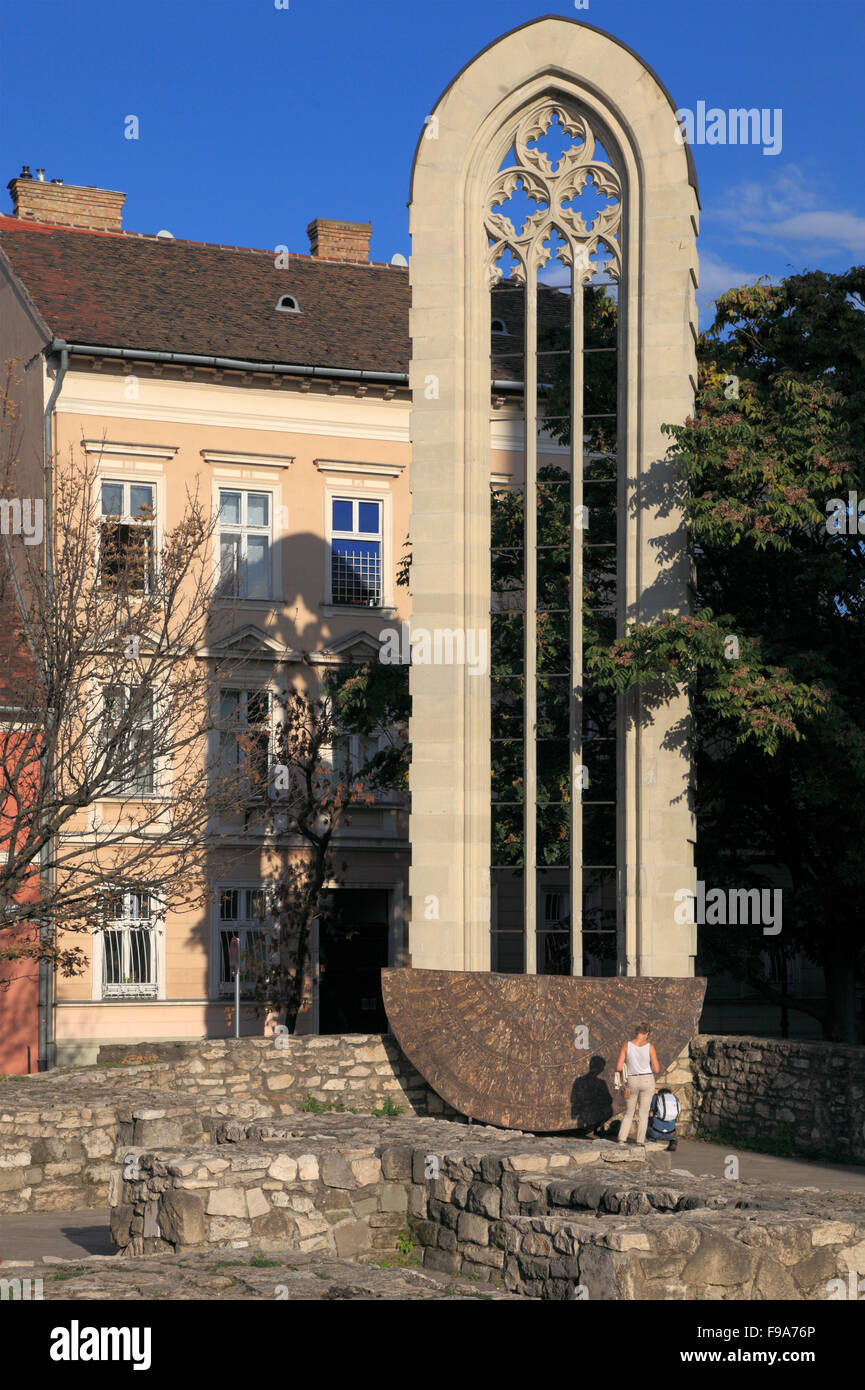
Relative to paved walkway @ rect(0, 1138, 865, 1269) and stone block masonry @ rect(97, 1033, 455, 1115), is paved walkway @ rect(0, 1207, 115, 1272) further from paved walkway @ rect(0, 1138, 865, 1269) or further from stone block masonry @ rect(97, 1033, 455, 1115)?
stone block masonry @ rect(97, 1033, 455, 1115)

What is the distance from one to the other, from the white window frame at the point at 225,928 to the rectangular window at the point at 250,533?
4843 mm

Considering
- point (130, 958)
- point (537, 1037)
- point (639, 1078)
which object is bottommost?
point (639, 1078)

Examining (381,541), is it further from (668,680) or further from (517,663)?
(668,680)

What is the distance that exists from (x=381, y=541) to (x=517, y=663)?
1030cm

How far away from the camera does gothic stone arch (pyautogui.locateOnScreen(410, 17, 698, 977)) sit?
19000 mm

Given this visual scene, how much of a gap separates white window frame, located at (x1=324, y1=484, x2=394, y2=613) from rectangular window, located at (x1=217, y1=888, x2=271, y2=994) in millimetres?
5216

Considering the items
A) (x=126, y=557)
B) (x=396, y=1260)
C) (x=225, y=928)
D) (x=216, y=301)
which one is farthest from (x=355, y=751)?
(x=396, y=1260)

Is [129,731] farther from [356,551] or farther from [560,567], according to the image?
[356,551]

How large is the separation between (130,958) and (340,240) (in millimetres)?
15252

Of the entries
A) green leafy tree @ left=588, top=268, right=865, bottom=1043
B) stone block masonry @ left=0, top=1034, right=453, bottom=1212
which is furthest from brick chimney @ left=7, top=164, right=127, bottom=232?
stone block masonry @ left=0, top=1034, right=453, bottom=1212

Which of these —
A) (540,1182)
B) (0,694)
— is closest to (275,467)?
(0,694)

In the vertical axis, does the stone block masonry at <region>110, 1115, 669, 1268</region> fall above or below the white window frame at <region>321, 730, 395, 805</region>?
below

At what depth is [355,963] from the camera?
3198 cm

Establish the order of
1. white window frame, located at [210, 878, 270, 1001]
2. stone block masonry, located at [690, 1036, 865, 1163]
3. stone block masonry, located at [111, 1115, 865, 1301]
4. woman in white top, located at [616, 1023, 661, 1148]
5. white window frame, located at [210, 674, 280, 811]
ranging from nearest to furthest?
stone block masonry, located at [111, 1115, 865, 1301] < woman in white top, located at [616, 1023, 661, 1148] < stone block masonry, located at [690, 1036, 865, 1163] < white window frame, located at [210, 674, 280, 811] < white window frame, located at [210, 878, 270, 1001]
